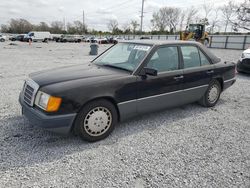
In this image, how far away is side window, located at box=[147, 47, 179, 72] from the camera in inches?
140

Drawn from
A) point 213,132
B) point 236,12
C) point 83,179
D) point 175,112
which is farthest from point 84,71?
point 236,12

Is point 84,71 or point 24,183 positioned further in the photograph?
point 84,71

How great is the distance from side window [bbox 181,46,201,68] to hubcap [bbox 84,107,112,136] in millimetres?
1926

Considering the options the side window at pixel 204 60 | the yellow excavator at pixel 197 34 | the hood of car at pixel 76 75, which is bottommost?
the hood of car at pixel 76 75

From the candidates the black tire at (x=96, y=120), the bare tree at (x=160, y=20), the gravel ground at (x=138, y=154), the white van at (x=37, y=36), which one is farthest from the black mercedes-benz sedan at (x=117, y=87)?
the bare tree at (x=160, y=20)

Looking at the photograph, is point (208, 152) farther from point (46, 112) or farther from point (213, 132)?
point (46, 112)

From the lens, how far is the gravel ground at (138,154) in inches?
91.4

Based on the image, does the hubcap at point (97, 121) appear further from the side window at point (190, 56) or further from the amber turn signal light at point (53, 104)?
the side window at point (190, 56)

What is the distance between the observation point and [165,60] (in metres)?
3.73

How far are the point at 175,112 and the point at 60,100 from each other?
8.48ft

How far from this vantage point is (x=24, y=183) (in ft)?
7.29

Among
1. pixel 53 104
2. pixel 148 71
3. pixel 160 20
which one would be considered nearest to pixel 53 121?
pixel 53 104

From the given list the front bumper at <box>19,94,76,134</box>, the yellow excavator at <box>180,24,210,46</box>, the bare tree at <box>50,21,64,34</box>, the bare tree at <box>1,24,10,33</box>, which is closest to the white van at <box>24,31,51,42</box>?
the yellow excavator at <box>180,24,210,46</box>

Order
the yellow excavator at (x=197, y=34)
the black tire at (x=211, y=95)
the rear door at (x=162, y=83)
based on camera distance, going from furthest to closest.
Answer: the yellow excavator at (x=197, y=34) → the black tire at (x=211, y=95) → the rear door at (x=162, y=83)
